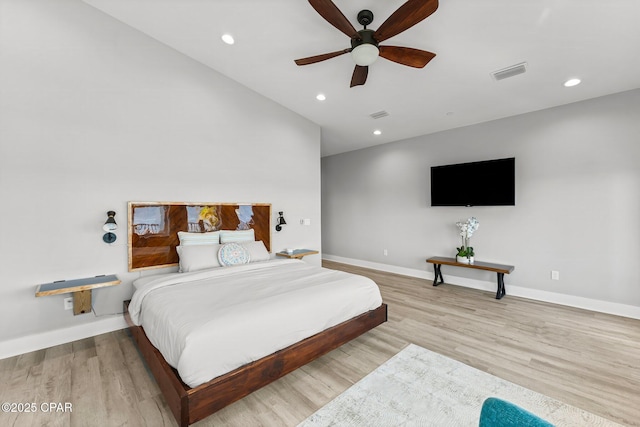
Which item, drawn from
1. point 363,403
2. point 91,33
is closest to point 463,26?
point 363,403

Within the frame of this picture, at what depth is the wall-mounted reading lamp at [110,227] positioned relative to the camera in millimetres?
2922

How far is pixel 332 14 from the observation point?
2051 millimetres

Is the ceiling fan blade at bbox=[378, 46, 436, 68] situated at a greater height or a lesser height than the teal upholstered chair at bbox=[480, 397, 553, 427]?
greater

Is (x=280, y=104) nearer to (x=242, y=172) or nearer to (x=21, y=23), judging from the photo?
(x=242, y=172)

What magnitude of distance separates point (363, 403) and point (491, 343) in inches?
66.6

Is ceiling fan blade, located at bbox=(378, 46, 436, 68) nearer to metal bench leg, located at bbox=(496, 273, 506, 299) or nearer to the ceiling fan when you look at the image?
the ceiling fan

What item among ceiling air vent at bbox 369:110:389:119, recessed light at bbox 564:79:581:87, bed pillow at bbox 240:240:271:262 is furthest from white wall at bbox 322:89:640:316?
bed pillow at bbox 240:240:271:262

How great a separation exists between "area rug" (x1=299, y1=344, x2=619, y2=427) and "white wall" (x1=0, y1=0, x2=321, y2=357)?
9.40ft

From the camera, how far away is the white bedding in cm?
168

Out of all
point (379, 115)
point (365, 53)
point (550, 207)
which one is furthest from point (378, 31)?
point (550, 207)

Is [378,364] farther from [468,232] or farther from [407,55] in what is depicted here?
[468,232]

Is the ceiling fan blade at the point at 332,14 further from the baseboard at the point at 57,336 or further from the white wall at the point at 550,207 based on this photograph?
the baseboard at the point at 57,336

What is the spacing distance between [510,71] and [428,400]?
3584mm

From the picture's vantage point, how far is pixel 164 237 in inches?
134
